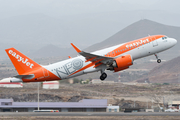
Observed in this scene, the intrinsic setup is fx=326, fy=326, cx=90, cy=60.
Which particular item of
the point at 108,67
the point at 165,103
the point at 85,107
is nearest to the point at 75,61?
the point at 108,67

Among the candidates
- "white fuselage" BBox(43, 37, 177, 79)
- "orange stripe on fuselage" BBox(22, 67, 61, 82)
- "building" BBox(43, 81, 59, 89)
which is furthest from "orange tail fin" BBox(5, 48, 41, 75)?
"building" BBox(43, 81, 59, 89)

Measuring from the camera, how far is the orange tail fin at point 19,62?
55906 mm

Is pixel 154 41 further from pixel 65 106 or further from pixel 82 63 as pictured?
pixel 65 106

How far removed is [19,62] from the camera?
5619 cm

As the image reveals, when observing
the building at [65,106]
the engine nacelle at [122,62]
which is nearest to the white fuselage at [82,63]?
the engine nacelle at [122,62]

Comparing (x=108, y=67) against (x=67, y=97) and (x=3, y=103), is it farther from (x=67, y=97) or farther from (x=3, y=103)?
(x=67, y=97)

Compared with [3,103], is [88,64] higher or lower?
higher

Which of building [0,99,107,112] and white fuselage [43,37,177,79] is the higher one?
white fuselage [43,37,177,79]

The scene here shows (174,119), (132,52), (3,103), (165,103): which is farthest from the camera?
(165,103)

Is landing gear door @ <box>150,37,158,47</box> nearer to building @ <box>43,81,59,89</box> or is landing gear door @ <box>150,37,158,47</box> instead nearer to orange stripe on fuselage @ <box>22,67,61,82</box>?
orange stripe on fuselage @ <box>22,67,61,82</box>

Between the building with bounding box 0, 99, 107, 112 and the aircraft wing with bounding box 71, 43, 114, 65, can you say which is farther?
the building with bounding box 0, 99, 107, 112

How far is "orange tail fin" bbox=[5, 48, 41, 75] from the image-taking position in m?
55.9

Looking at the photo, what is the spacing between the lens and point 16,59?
56.1 metres

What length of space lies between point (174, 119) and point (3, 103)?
56.6 m
